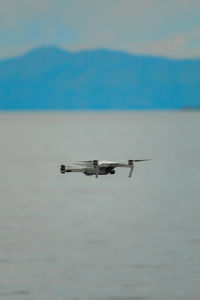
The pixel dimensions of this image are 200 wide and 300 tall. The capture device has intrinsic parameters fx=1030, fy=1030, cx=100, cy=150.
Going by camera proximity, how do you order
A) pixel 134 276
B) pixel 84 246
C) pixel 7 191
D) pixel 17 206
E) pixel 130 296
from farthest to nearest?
pixel 7 191, pixel 17 206, pixel 84 246, pixel 134 276, pixel 130 296

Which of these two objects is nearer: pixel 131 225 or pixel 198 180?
pixel 131 225

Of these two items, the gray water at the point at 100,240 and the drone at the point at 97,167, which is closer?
the drone at the point at 97,167

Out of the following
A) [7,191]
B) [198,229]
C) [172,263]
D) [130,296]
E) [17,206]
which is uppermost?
[7,191]

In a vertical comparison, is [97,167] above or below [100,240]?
below

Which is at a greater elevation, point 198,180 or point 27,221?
point 198,180

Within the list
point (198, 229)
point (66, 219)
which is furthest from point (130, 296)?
point (66, 219)

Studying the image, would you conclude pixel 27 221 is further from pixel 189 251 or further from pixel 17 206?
pixel 189 251

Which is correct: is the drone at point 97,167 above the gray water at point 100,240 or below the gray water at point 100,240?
below

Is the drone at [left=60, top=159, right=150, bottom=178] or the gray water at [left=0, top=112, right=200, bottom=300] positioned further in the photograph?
the gray water at [left=0, top=112, right=200, bottom=300]

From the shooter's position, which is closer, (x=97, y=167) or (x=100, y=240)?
(x=97, y=167)

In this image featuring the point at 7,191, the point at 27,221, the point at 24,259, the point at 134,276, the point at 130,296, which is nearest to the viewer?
the point at 130,296

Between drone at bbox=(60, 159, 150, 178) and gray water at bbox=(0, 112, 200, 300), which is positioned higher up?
gray water at bbox=(0, 112, 200, 300)
